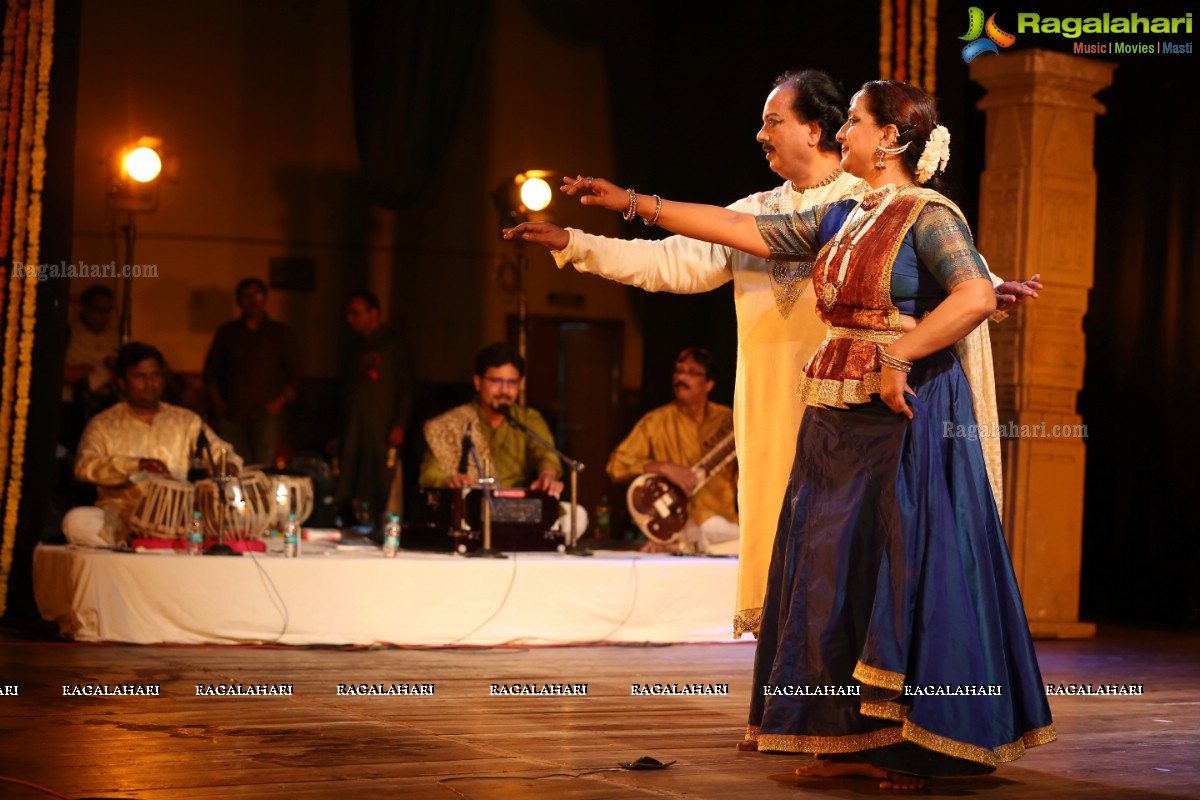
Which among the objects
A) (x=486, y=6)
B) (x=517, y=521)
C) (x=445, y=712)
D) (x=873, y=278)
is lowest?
(x=445, y=712)

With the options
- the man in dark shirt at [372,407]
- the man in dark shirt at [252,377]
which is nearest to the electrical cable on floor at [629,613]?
the man in dark shirt at [372,407]

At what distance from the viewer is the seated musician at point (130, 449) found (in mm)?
5992

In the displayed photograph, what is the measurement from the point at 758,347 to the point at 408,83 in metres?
6.81

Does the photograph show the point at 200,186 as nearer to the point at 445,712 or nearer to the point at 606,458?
the point at 606,458

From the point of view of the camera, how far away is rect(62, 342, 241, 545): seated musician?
19.7ft

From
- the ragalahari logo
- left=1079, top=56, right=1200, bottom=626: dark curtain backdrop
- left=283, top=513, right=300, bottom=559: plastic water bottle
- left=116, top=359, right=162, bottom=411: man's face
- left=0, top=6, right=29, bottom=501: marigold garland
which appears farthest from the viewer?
left=1079, top=56, right=1200, bottom=626: dark curtain backdrop

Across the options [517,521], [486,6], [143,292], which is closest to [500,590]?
[517,521]

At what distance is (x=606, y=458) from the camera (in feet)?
33.6

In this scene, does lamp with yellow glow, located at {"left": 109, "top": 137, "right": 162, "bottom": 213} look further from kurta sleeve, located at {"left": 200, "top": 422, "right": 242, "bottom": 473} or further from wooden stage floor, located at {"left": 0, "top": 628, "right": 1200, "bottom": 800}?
wooden stage floor, located at {"left": 0, "top": 628, "right": 1200, "bottom": 800}

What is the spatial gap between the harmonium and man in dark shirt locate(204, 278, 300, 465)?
10.5 ft

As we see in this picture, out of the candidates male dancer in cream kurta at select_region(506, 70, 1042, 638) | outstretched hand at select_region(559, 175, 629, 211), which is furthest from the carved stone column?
outstretched hand at select_region(559, 175, 629, 211)

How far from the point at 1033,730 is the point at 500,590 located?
3.03 metres

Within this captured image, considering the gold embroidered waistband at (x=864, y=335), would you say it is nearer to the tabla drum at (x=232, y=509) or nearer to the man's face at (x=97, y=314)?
the tabla drum at (x=232, y=509)

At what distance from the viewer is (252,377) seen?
916 centimetres
